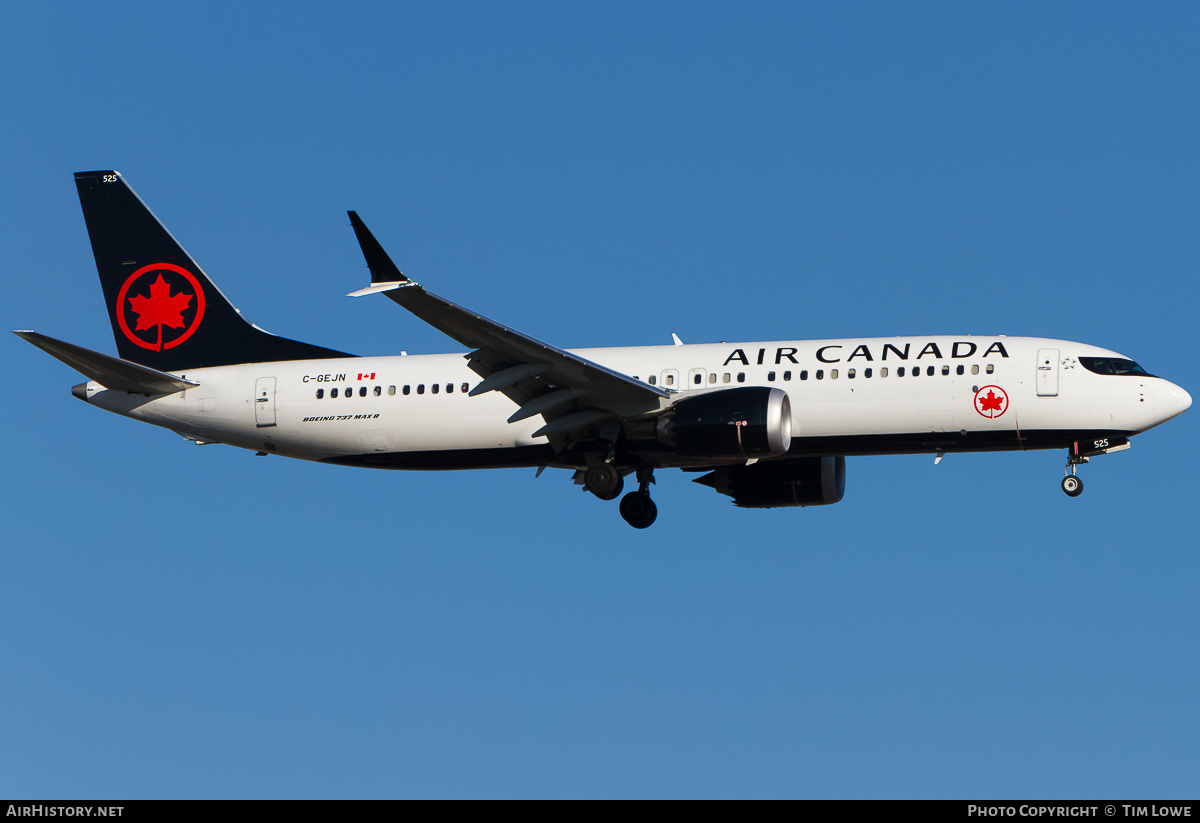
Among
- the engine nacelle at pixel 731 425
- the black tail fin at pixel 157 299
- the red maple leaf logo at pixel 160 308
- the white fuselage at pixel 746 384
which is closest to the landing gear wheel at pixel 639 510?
the white fuselage at pixel 746 384

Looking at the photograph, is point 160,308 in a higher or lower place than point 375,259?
higher

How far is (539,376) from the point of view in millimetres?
36406

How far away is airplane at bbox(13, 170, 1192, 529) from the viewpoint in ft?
118

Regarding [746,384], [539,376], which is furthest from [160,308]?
[746,384]

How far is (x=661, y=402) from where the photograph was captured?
36812mm

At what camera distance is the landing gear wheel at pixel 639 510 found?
40.1 m

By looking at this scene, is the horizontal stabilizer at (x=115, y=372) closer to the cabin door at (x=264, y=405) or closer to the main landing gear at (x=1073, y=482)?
the cabin door at (x=264, y=405)

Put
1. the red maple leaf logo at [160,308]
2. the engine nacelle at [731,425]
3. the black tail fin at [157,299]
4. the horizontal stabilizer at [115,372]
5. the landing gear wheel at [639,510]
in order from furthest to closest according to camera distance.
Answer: the red maple leaf logo at [160,308], the black tail fin at [157,299], the landing gear wheel at [639,510], the horizontal stabilizer at [115,372], the engine nacelle at [731,425]

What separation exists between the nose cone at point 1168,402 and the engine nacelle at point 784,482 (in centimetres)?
836

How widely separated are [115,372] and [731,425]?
16398 millimetres

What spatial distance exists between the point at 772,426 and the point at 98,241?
20.9 meters

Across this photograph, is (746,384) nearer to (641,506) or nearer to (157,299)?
(641,506)

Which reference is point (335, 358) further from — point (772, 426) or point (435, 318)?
point (772, 426)
